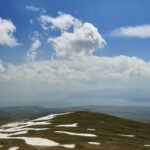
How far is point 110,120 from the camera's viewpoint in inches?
3238

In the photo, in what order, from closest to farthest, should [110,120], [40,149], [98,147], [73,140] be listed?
[40,149], [98,147], [73,140], [110,120]

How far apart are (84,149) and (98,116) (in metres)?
50.0

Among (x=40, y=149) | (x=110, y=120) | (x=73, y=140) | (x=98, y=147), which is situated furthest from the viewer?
(x=110, y=120)

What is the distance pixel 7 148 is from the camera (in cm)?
3712

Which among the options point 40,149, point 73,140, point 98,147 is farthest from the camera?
point 73,140

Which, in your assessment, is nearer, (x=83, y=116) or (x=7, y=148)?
(x=7, y=148)

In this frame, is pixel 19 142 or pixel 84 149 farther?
pixel 19 142

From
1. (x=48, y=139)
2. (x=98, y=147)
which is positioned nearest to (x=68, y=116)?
(x=48, y=139)

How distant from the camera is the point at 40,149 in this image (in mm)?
37062

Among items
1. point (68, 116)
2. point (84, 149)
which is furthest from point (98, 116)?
point (84, 149)

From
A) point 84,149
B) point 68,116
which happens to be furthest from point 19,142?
point 68,116

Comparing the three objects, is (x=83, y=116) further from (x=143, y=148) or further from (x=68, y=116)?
(x=143, y=148)

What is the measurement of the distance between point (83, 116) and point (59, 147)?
49051 millimetres

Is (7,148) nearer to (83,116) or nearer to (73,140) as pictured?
(73,140)
